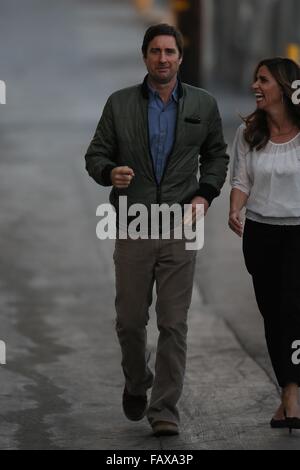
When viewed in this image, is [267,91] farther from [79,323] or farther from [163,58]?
[79,323]

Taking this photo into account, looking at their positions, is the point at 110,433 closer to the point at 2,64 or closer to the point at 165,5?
the point at 2,64

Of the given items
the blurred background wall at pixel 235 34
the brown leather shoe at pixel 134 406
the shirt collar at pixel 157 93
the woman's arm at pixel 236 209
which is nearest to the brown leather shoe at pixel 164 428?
the brown leather shoe at pixel 134 406

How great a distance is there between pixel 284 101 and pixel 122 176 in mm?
922

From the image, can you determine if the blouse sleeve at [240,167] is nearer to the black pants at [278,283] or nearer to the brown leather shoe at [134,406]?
the black pants at [278,283]

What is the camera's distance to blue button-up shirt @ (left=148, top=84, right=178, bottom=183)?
23.0ft

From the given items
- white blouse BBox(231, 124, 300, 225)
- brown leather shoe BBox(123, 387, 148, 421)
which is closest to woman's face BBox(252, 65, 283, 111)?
white blouse BBox(231, 124, 300, 225)

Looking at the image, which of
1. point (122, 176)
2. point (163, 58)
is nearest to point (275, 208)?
point (122, 176)

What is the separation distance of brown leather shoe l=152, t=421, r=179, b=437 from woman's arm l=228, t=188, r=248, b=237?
101 centimetres

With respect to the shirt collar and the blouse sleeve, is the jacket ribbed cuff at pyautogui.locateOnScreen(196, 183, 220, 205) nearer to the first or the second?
the blouse sleeve

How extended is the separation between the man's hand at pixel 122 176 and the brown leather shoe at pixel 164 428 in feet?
3.95

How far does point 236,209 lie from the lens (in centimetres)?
716

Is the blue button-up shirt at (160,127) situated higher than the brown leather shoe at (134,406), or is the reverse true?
the blue button-up shirt at (160,127)

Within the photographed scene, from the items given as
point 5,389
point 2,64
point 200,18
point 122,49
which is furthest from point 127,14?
point 5,389

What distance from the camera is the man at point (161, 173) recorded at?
6.99 m
